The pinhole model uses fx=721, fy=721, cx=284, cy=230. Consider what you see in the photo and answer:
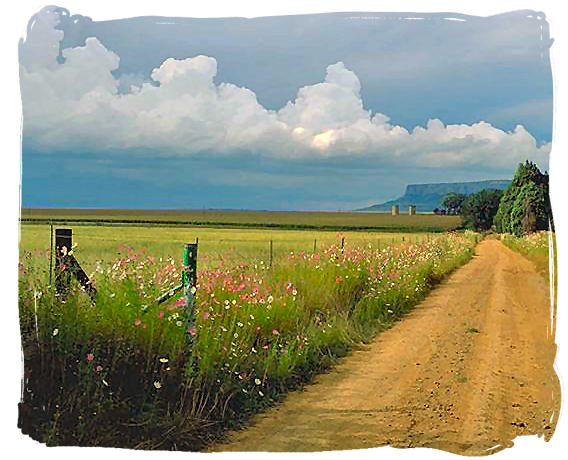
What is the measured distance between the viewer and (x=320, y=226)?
5617 millimetres

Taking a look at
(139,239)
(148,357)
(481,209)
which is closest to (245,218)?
(139,239)

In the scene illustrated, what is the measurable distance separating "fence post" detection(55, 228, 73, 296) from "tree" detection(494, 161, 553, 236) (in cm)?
291

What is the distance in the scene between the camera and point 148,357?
4.39 metres

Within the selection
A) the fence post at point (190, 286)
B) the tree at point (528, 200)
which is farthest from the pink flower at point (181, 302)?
the tree at point (528, 200)

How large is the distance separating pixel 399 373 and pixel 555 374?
1.27 metres

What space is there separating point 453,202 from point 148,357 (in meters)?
2.29

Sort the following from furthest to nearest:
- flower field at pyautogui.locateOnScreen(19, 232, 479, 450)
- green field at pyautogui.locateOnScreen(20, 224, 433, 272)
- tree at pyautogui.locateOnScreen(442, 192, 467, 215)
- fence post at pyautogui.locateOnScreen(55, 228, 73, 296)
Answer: tree at pyautogui.locateOnScreen(442, 192, 467, 215) < green field at pyautogui.locateOnScreen(20, 224, 433, 272) < fence post at pyautogui.locateOnScreen(55, 228, 73, 296) < flower field at pyautogui.locateOnScreen(19, 232, 479, 450)

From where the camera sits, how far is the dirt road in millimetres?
4336

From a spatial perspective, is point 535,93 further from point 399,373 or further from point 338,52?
point 399,373

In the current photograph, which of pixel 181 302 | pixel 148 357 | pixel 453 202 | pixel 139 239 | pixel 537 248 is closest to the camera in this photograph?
pixel 148 357

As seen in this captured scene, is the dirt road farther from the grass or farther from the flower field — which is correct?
the flower field

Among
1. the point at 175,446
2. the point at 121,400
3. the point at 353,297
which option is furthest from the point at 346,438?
the point at 353,297

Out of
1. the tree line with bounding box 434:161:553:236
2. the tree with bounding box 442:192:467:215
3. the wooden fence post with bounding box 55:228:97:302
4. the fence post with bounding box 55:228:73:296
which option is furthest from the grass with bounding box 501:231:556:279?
the fence post with bounding box 55:228:73:296

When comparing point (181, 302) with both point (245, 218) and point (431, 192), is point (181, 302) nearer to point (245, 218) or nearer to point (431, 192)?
point (245, 218)
